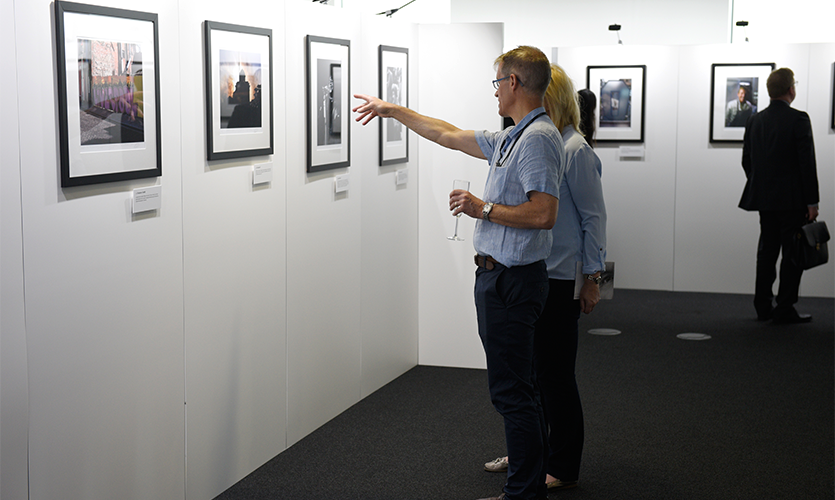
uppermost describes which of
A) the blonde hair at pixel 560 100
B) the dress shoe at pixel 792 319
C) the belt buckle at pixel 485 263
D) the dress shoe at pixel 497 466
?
the blonde hair at pixel 560 100

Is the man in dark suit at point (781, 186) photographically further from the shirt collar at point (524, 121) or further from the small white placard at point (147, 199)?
the small white placard at point (147, 199)

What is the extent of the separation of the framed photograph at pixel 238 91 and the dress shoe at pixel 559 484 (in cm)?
191

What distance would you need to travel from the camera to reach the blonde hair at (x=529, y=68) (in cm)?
304

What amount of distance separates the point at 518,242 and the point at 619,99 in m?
5.89

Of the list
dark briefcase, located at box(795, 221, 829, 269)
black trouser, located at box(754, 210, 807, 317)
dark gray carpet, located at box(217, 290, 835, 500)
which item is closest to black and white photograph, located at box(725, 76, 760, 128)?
black trouser, located at box(754, 210, 807, 317)

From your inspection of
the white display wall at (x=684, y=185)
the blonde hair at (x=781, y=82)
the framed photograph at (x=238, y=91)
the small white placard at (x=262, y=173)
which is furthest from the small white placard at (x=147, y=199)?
the white display wall at (x=684, y=185)

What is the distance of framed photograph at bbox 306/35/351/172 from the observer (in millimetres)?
4168

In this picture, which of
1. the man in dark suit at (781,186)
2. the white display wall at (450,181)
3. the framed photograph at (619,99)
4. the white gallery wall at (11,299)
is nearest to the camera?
the white gallery wall at (11,299)

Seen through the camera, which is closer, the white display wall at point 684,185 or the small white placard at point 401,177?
the small white placard at point 401,177

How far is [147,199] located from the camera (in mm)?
3014

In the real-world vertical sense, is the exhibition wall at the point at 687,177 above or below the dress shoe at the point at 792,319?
above

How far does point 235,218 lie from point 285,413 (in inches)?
42.1

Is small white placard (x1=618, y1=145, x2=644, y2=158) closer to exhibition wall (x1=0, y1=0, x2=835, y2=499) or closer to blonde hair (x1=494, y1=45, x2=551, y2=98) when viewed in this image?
exhibition wall (x1=0, y1=0, x2=835, y2=499)

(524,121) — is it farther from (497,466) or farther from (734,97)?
(734,97)
